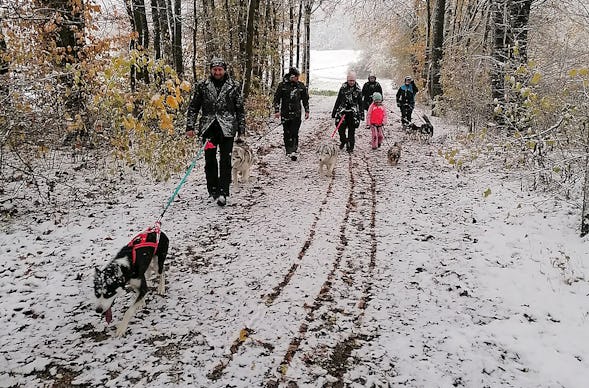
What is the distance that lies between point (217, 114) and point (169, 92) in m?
0.93

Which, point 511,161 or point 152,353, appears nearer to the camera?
point 152,353

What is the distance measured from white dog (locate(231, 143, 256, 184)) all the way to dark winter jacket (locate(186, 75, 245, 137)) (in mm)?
1198

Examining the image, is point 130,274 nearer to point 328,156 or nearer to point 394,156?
point 328,156

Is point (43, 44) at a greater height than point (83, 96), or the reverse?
point (43, 44)

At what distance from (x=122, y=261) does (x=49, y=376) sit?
111 cm

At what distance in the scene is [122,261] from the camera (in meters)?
4.07

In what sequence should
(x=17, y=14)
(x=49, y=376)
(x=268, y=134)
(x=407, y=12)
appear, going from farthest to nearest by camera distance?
(x=407, y=12)
(x=268, y=134)
(x=17, y=14)
(x=49, y=376)

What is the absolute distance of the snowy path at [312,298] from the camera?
11.7ft

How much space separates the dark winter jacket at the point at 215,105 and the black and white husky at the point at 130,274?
3030 mm

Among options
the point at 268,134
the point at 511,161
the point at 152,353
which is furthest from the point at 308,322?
the point at 268,134

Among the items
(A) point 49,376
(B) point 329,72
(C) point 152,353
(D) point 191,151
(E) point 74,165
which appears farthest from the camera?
(B) point 329,72

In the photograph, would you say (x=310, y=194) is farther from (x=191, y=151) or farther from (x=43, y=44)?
(x=43, y=44)

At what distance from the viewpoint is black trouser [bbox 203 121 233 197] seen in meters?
7.35

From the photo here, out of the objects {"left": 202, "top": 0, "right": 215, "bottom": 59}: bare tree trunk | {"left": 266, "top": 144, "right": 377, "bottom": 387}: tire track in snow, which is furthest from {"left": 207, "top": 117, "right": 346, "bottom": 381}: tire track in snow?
{"left": 202, "top": 0, "right": 215, "bottom": 59}: bare tree trunk
